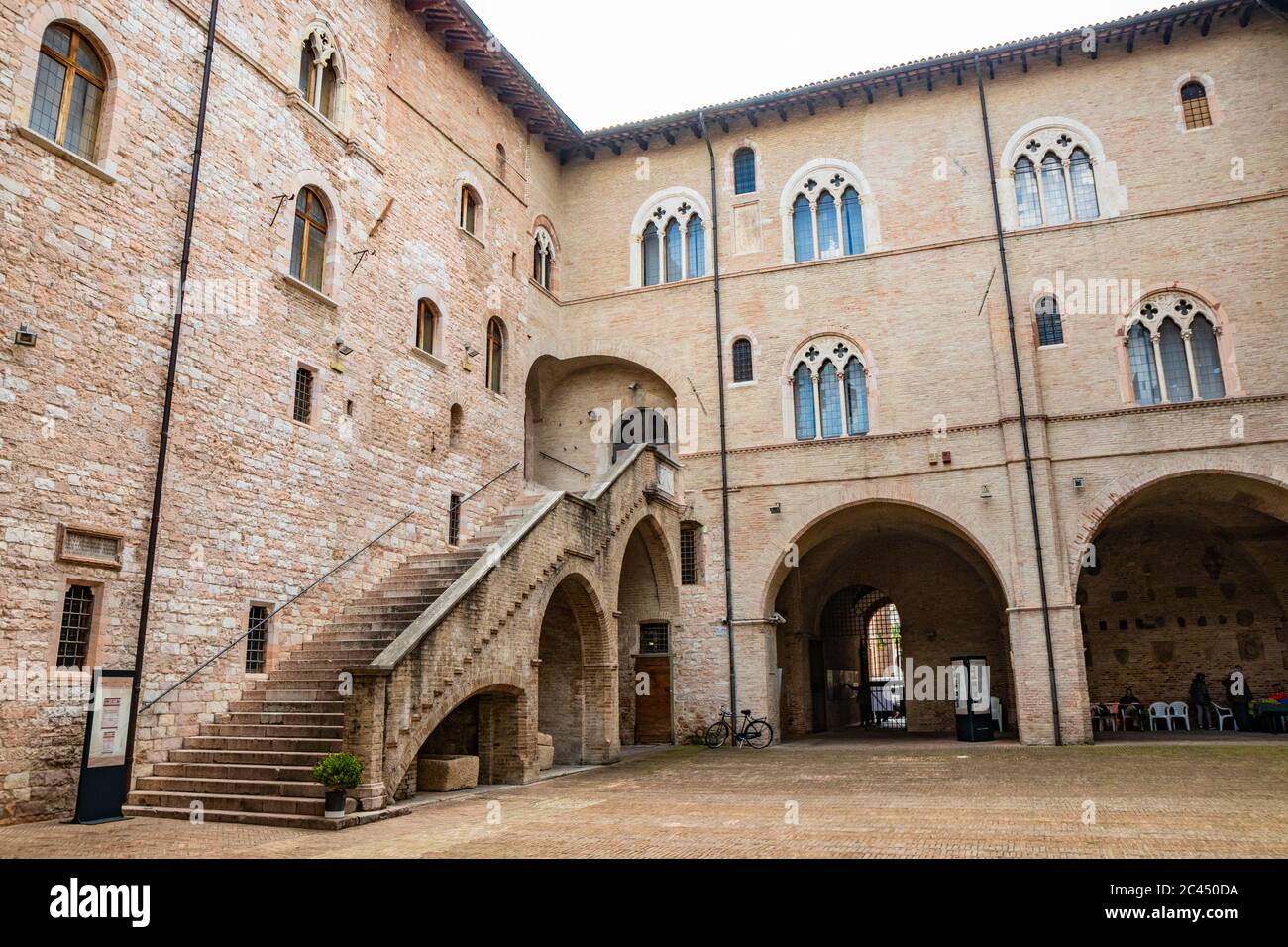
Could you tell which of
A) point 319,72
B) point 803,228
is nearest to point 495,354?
point 319,72

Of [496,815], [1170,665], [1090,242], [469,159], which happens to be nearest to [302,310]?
[469,159]

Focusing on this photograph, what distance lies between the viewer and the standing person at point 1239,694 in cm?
2189

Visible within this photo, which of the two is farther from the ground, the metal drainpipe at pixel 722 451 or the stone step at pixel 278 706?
the metal drainpipe at pixel 722 451

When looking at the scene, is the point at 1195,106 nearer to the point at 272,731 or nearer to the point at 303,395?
the point at 303,395

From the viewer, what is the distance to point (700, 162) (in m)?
24.4

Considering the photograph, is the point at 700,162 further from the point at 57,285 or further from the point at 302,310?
the point at 57,285

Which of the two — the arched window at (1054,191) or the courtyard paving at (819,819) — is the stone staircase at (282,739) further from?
the arched window at (1054,191)

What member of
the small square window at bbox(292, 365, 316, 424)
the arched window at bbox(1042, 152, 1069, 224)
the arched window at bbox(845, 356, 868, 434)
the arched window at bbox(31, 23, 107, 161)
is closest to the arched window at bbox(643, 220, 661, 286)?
the arched window at bbox(845, 356, 868, 434)

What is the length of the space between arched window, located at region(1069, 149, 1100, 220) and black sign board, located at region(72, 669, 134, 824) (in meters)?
20.8

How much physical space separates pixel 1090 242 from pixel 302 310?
16.8m

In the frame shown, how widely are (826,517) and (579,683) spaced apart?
7.63 metres

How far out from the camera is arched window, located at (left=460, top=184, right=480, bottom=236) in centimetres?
2080

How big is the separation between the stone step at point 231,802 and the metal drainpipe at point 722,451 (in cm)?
1212

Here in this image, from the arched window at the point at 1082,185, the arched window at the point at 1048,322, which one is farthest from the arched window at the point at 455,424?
the arched window at the point at 1082,185
